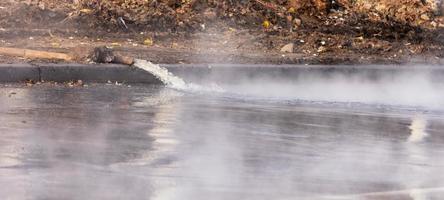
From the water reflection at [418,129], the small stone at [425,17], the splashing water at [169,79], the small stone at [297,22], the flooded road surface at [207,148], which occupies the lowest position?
the water reflection at [418,129]

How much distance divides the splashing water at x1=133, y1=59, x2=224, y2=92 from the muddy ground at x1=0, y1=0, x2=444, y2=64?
1.40ft

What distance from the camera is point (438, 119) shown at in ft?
34.7

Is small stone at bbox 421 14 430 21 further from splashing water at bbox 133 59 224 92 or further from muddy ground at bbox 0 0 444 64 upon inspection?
splashing water at bbox 133 59 224 92

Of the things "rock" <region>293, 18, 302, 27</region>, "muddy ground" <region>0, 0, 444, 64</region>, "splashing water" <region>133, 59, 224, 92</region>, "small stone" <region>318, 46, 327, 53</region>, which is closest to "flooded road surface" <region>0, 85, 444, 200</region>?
"splashing water" <region>133, 59, 224, 92</region>

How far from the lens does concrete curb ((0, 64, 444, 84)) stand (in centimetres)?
1198

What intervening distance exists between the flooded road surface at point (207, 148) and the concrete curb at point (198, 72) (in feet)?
1.44

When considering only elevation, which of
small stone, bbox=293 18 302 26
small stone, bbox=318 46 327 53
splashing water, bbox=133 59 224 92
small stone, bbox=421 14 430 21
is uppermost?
small stone, bbox=421 14 430 21

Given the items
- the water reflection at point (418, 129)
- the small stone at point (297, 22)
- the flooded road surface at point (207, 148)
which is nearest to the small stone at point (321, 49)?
the small stone at point (297, 22)

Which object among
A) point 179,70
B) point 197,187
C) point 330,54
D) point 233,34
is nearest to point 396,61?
point 330,54

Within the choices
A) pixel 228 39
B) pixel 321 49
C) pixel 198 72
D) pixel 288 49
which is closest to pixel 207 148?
pixel 198 72

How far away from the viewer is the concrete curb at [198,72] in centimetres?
1198

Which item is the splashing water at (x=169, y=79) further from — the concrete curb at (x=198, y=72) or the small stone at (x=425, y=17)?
the small stone at (x=425, y=17)

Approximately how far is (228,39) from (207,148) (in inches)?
294

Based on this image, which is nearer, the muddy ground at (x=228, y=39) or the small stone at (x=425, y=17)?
the muddy ground at (x=228, y=39)
